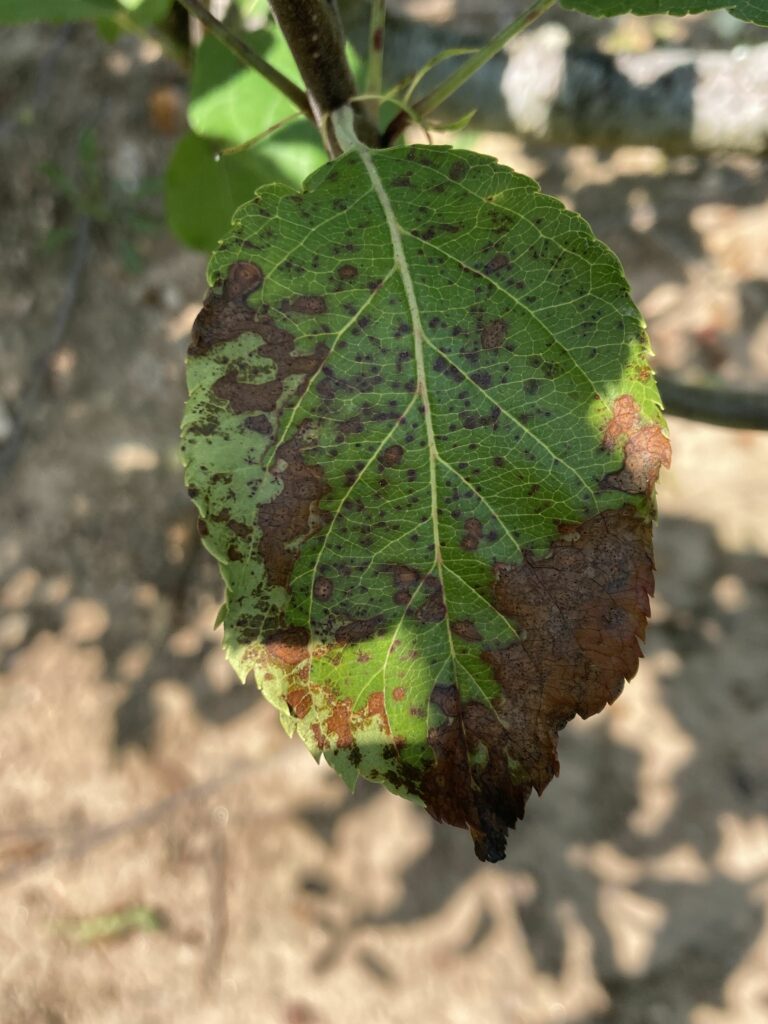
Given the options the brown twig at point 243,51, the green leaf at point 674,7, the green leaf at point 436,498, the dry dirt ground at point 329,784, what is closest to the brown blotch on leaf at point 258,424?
the green leaf at point 436,498

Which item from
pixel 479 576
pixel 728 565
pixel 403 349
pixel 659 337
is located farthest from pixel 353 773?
pixel 659 337

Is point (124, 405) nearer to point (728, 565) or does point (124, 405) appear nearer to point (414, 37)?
point (414, 37)

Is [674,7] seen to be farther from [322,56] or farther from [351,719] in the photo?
[351,719]

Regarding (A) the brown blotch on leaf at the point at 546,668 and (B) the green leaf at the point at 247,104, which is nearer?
(A) the brown blotch on leaf at the point at 546,668

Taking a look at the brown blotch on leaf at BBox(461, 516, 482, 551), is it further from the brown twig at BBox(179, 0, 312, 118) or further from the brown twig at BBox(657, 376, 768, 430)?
the brown twig at BBox(657, 376, 768, 430)

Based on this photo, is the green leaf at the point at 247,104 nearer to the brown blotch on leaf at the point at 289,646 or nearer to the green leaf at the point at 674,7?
the green leaf at the point at 674,7

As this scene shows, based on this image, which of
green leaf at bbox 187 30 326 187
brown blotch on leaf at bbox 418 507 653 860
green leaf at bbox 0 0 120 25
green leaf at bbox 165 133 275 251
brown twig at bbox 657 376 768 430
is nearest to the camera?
brown blotch on leaf at bbox 418 507 653 860

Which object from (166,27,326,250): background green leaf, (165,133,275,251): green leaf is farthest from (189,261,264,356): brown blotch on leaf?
(165,133,275,251): green leaf

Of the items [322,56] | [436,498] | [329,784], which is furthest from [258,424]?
[329,784]
